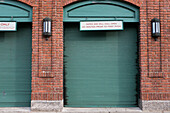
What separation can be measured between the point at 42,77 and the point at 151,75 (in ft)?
13.5

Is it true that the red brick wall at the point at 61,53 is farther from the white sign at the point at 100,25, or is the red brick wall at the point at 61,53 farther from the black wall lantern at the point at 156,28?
the white sign at the point at 100,25

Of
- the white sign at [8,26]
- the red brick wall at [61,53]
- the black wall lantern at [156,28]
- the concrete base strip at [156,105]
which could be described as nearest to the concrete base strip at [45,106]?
the red brick wall at [61,53]

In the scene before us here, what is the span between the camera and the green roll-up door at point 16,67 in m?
6.91

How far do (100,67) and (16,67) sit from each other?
3.41 m

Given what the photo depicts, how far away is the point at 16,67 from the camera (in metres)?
6.96

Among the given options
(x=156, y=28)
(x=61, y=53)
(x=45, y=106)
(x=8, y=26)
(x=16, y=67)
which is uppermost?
(x=8, y=26)

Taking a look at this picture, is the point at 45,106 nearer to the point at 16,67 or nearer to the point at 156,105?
the point at 16,67

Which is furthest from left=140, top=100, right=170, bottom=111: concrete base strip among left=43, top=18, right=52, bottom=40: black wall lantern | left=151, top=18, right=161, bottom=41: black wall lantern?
left=43, top=18, right=52, bottom=40: black wall lantern

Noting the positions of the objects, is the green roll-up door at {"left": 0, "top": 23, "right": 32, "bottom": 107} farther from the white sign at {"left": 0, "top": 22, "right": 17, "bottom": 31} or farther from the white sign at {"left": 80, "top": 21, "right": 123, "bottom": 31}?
the white sign at {"left": 80, "top": 21, "right": 123, "bottom": 31}

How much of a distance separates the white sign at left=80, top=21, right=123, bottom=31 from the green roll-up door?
7.38 feet

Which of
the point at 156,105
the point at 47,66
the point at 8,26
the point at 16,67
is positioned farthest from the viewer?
the point at 16,67

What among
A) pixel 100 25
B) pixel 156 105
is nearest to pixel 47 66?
pixel 100 25

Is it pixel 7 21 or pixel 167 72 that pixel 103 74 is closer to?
pixel 167 72

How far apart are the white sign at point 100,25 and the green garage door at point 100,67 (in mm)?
302
